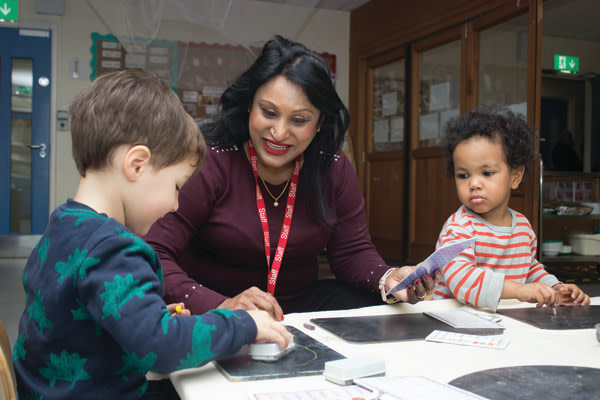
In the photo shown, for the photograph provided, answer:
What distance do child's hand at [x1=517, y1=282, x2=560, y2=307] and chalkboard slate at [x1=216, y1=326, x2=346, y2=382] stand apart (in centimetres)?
61

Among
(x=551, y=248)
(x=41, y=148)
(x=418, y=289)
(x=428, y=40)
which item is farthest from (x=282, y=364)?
(x=41, y=148)

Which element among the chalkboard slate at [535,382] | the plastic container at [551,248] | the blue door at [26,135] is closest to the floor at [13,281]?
the blue door at [26,135]

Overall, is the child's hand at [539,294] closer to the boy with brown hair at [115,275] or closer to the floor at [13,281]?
the boy with brown hair at [115,275]

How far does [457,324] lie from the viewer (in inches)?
40.4

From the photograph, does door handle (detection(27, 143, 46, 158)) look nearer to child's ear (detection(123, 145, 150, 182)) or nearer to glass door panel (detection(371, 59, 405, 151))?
glass door panel (detection(371, 59, 405, 151))

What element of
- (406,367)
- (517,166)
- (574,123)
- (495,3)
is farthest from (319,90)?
(574,123)

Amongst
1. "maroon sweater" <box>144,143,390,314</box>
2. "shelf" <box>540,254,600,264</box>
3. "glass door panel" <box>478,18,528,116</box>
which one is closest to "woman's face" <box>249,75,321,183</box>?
"maroon sweater" <box>144,143,390,314</box>

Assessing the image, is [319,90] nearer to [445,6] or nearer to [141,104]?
[141,104]

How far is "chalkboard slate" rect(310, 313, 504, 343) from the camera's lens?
0.93 m

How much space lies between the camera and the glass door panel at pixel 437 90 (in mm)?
4605

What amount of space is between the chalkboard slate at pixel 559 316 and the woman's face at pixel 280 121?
0.68 metres

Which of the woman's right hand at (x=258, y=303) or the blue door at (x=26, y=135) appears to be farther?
the blue door at (x=26, y=135)

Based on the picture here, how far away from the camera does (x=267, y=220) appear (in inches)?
61.1

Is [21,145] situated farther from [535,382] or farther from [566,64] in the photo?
[566,64]
